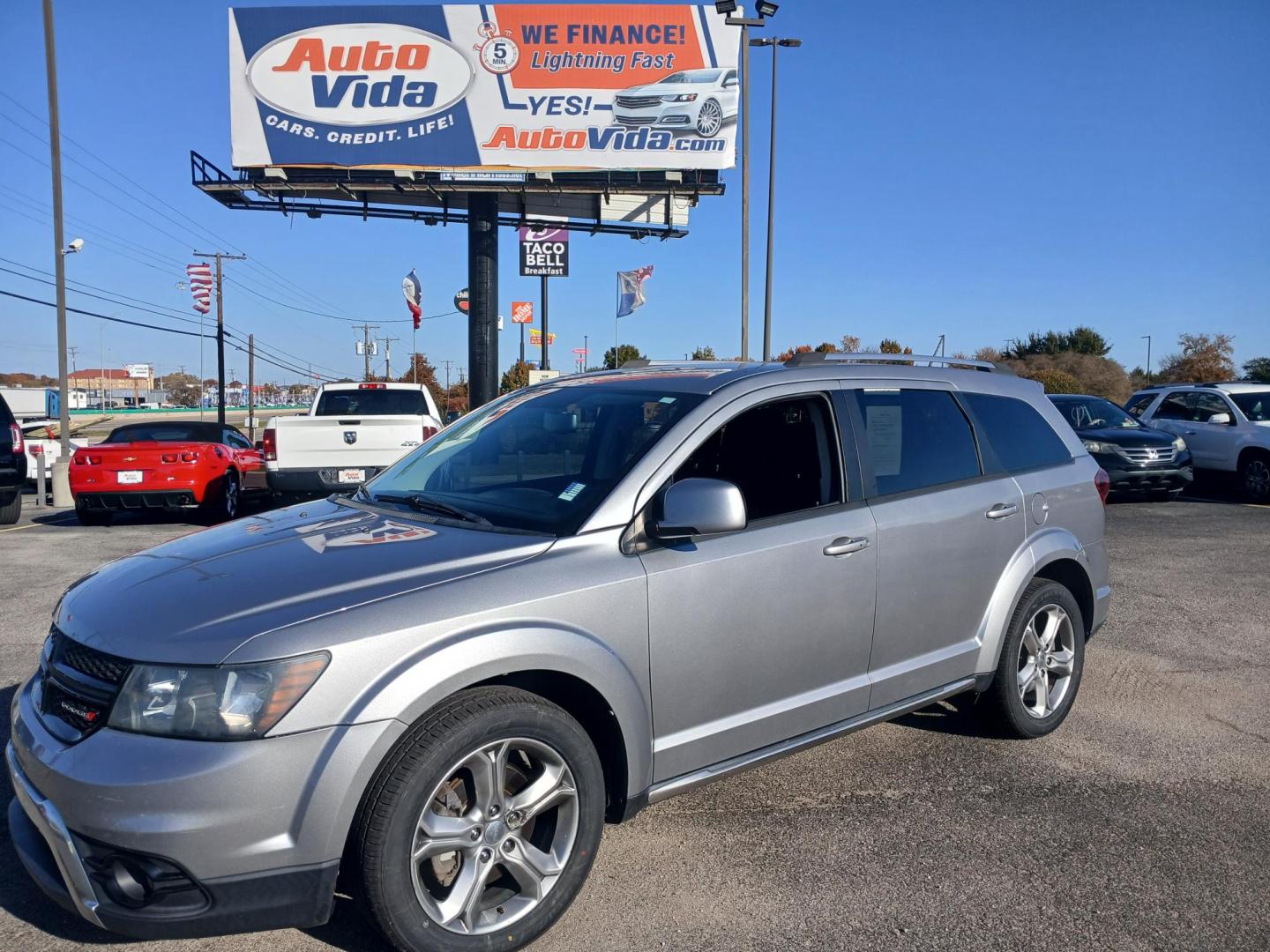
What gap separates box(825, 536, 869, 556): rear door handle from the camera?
364 centimetres

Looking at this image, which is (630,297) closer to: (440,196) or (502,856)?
(440,196)

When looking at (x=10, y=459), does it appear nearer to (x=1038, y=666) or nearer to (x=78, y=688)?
(x=78, y=688)

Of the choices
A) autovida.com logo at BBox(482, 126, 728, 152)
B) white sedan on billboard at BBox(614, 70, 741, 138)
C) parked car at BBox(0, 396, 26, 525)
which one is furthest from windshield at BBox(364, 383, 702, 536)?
white sedan on billboard at BBox(614, 70, 741, 138)

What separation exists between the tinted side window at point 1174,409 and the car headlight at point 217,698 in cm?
1679

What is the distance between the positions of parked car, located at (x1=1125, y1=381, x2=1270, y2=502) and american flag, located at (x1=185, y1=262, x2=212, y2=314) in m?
40.1

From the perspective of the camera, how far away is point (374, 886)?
8.39ft

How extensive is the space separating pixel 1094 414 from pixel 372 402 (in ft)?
36.3

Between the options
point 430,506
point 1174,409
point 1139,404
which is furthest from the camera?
point 1139,404

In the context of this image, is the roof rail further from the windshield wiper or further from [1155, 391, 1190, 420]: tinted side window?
[1155, 391, 1190, 420]: tinted side window

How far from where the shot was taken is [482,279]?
80.5 feet

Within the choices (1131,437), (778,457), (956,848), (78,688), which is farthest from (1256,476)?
(78,688)

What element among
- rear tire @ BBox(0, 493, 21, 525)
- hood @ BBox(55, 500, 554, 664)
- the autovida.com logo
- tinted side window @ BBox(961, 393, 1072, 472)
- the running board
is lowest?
rear tire @ BBox(0, 493, 21, 525)

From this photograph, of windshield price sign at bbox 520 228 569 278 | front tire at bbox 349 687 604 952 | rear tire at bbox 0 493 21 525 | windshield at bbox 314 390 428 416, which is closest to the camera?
front tire at bbox 349 687 604 952

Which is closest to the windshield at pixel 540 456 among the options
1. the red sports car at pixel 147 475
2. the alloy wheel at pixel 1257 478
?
the red sports car at pixel 147 475
